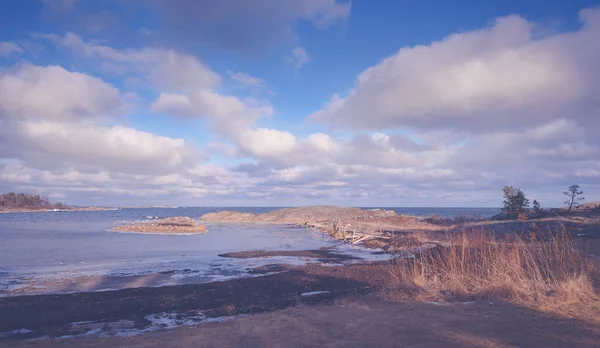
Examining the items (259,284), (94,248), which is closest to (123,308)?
(259,284)

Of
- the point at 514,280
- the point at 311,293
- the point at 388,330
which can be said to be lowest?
the point at 311,293

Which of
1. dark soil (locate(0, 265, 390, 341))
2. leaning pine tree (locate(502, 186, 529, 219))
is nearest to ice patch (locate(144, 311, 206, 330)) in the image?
dark soil (locate(0, 265, 390, 341))

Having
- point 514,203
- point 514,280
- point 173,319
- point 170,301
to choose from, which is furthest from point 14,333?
point 514,203

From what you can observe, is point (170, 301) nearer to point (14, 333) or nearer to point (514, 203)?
point (14, 333)

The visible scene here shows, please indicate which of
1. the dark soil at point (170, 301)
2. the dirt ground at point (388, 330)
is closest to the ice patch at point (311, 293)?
the dark soil at point (170, 301)

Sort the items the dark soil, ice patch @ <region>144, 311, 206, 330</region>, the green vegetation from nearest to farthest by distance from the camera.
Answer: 1. ice patch @ <region>144, 311, 206, 330</region>
2. the dark soil
3. the green vegetation

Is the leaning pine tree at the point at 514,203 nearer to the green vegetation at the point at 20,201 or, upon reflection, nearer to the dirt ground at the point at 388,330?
the dirt ground at the point at 388,330

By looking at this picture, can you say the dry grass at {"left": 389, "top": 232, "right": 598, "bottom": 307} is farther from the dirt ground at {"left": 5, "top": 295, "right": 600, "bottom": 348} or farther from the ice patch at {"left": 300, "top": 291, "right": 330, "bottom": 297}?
the ice patch at {"left": 300, "top": 291, "right": 330, "bottom": 297}

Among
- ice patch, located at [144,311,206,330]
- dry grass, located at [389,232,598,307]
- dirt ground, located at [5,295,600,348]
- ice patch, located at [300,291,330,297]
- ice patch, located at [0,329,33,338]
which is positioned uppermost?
dry grass, located at [389,232,598,307]
